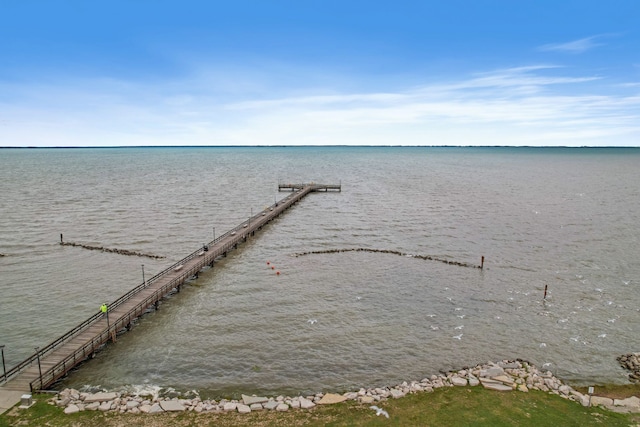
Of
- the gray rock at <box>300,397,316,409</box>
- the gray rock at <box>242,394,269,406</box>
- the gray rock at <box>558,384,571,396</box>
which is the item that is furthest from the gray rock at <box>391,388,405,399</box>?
the gray rock at <box>558,384,571,396</box>

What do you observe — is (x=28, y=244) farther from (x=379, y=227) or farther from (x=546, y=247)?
(x=546, y=247)

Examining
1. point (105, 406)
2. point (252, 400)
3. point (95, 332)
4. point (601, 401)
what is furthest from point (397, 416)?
point (95, 332)

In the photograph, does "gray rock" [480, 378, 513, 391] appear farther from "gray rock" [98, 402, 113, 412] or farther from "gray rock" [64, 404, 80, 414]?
"gray rock" [64, 404, 80, 414]

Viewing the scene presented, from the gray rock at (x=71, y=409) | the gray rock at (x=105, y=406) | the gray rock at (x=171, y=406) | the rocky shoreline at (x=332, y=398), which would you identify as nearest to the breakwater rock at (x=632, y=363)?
the rocky shoreline at (x=332, y=398)

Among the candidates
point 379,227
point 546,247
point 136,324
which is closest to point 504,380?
point 136,324

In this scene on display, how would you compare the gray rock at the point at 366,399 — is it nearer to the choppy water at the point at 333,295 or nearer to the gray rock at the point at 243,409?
the choppy water at the point at 333,295

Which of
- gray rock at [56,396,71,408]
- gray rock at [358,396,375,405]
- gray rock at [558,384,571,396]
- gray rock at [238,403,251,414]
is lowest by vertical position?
gray rock at [238,403,251,414]
